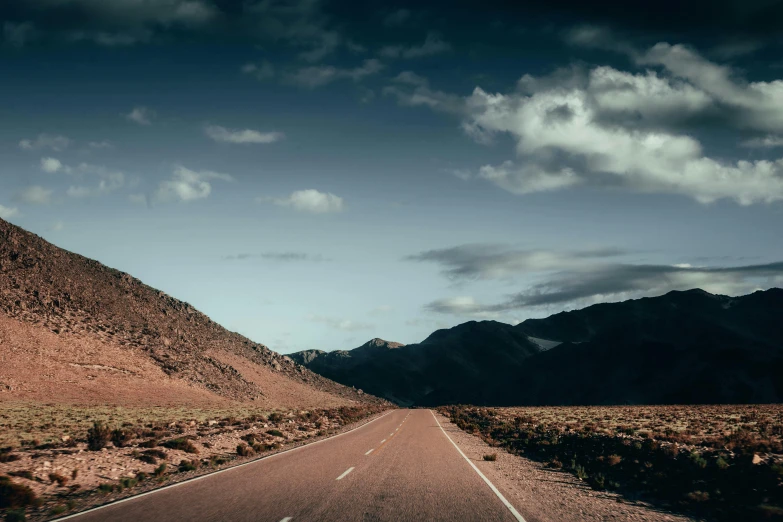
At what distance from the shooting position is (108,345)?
62438 mm

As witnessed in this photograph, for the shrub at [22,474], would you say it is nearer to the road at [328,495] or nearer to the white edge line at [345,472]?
the road at [328,495]

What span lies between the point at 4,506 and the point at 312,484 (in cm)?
646

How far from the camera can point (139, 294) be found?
87.8 metres

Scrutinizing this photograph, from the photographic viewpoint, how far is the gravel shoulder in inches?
370

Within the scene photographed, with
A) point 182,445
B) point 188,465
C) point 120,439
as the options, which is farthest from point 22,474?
point 182,445

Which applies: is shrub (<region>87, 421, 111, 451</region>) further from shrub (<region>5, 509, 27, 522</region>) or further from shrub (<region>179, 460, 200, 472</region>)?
shrub (<region>5, 509, 27, 522</region>)

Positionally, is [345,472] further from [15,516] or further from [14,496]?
[14,496]

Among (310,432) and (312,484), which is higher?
(312,484)

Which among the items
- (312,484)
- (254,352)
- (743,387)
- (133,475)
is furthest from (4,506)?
(743,387)

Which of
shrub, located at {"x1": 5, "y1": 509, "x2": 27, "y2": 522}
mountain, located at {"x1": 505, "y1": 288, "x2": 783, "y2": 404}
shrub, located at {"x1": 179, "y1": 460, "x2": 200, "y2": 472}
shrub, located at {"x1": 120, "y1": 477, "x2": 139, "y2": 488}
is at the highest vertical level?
shrub, located at {"x1": 5, "y1": 509, "x2": 27, "y2": 522}

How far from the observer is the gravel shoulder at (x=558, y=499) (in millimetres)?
9406

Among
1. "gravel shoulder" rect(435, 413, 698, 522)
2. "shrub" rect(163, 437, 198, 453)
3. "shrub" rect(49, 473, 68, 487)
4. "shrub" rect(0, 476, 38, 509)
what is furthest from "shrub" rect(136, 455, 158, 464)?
"gravel shoulder" rect(435, 413, 698, 522)

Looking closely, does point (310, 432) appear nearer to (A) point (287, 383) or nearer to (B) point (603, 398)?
(A) point (287, 383)

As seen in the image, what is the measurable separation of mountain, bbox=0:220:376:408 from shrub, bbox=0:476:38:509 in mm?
39504
